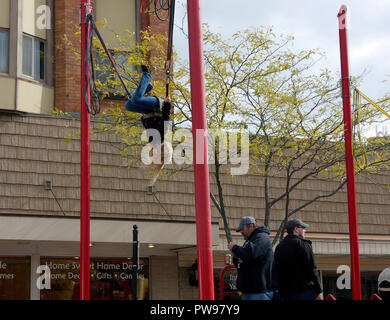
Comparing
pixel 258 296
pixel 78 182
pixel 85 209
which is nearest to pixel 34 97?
pixel 78 182

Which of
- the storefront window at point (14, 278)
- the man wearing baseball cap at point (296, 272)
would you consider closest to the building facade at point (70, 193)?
the storefront window at point (14, 278)

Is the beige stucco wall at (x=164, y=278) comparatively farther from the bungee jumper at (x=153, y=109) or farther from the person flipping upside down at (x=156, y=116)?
the bungee jumper at (x=153, y=109)

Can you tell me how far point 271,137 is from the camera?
1705 cm

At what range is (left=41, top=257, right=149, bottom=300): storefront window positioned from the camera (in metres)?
18.4

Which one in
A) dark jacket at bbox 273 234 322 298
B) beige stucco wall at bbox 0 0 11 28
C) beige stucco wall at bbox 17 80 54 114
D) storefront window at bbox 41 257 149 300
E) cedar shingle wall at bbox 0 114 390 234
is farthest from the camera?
beige stucco wall at bbox 0 0 11 28

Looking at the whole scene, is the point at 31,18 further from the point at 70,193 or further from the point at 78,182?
the point at 70,193

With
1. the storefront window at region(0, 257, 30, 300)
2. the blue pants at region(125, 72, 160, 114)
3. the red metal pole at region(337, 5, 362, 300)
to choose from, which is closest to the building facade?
the storefront window at region(0, 257, 30, 300)

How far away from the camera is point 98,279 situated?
1900 cm

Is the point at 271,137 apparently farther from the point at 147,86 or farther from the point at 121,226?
the point at 147,86

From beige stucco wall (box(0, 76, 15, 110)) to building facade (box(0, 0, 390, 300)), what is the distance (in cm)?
3

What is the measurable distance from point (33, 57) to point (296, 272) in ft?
44.1

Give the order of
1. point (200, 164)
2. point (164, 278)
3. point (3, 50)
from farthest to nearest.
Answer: point (164, 278) → point (3, 50) → point (200, 164)

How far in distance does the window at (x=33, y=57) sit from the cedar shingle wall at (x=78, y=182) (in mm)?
1672

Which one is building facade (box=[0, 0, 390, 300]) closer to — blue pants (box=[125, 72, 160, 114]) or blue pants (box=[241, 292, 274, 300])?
blue pants (box=[125, 72, 160, 114])
